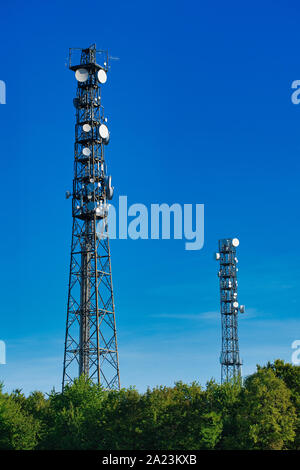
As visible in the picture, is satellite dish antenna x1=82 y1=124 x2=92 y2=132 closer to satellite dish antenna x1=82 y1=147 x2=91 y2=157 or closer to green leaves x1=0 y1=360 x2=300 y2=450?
satellite dish antenna x1=82 y1=147 x2=91 y2=157

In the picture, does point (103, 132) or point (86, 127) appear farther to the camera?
point (103, 132)

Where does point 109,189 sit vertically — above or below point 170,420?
above

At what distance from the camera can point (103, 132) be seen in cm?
7606

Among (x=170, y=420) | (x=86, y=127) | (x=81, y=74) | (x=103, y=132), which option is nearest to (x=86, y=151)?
(x=86, y=127)

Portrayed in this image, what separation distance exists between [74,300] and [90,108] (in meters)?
22.7

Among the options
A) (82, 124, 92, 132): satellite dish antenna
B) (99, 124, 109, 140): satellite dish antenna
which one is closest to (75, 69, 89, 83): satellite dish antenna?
(82, 124, 92, 132): satellite dish antenna

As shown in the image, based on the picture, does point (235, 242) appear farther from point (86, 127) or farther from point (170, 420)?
point (170, 420)

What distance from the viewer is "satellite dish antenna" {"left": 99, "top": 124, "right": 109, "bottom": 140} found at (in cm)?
7569

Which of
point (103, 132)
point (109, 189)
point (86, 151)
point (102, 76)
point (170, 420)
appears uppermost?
point (102, 76)

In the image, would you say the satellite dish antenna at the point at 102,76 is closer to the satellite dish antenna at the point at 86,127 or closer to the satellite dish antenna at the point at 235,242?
the satellite dish antenna at the point at 86,127

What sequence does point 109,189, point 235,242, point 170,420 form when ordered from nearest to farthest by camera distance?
point 170,420 → point 109,189 → point 235,242

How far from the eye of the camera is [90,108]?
77.2m

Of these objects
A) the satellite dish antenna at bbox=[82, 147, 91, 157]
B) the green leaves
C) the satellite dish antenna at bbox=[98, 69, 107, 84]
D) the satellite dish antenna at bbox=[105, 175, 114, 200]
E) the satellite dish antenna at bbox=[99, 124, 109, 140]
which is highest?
the satellite dish antenna at bbox=[98, 69, 107, 84]
